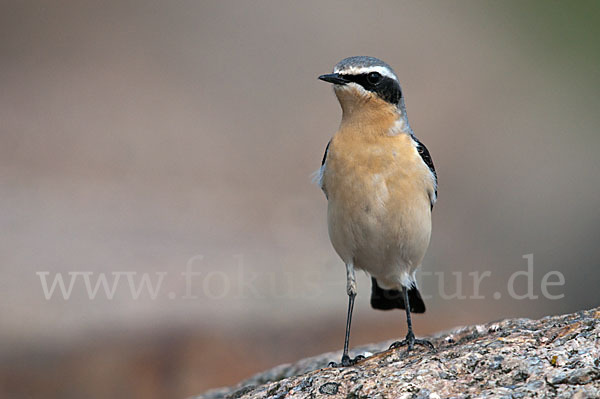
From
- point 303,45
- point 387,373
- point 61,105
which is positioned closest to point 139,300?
→ point 387,373

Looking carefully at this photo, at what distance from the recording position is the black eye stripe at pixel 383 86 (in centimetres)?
680

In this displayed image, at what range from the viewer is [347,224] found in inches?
267

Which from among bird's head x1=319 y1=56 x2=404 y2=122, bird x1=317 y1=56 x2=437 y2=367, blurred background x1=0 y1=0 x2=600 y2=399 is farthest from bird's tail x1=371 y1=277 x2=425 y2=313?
blurred background x1=0 y1=0 x2=600 y2=399

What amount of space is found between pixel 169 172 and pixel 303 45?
806cm

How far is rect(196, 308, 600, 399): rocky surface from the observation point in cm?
460

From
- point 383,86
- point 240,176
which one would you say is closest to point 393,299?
point 383,86

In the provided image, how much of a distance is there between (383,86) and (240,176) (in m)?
11.4

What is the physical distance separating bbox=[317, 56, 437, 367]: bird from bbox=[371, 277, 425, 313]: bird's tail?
1058 mm

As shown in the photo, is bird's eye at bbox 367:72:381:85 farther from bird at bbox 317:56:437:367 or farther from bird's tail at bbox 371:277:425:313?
bird's tail at bbox 371:277:425:313

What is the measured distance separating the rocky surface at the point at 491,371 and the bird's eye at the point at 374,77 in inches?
94.6

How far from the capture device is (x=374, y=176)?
6.65 m

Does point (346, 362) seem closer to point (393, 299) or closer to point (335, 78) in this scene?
point (393, 299)

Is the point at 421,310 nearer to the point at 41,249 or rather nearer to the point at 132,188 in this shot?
the point at 41,249

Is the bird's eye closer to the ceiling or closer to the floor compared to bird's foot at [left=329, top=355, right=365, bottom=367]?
closer to the ceiling
